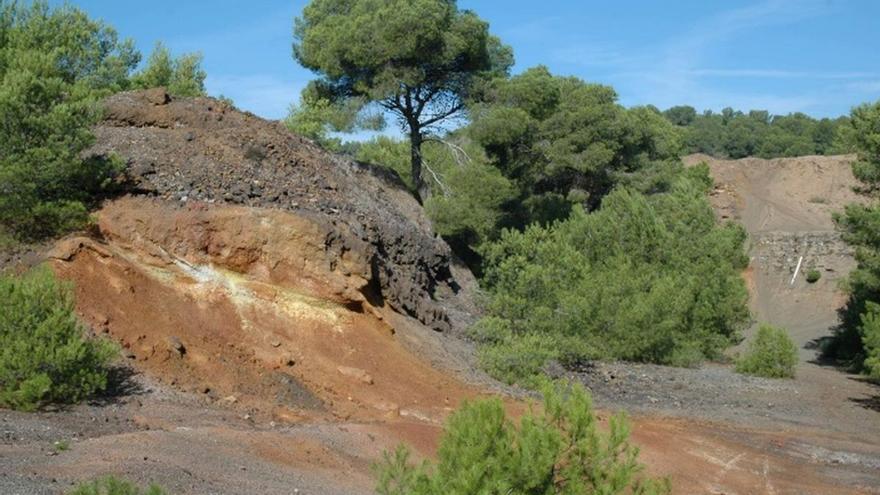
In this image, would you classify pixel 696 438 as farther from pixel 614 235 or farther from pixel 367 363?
pixel 614 235

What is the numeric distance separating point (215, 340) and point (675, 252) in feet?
53.9

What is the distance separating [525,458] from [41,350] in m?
6.84

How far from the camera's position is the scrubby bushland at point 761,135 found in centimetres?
10769

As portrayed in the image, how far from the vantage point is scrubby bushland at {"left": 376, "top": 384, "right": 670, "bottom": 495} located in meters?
6.60

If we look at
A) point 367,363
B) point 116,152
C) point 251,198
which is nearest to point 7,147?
point 116,152

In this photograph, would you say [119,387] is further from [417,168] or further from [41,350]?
[417,168]

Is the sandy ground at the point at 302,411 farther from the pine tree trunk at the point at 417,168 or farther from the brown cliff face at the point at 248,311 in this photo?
the pine tree trunk at the point at 417,168

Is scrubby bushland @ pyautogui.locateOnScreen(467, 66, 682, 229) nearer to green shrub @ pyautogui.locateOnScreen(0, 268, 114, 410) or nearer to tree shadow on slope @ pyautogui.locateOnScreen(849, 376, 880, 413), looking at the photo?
tree shadow on slope @ pyautogui.locateOnScreen(849, 376, 880, 413)

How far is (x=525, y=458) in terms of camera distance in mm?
6680

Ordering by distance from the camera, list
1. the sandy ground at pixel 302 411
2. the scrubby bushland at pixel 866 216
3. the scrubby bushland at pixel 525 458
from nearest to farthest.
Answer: the scrubby bushland at pixel 525 458 < the sandy ground at pixel 302 411 < the scrubby bushland at pixel 866 216

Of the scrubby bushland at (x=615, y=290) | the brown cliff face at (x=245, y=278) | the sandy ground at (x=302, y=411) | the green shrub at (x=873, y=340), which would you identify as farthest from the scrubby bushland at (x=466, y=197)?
the green shrub at (x=873, y=340)

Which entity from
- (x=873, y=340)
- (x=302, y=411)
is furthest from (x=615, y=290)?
(x=302, y=411)

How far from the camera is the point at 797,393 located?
75.0 feet

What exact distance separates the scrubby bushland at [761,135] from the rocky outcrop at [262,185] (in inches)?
3245
